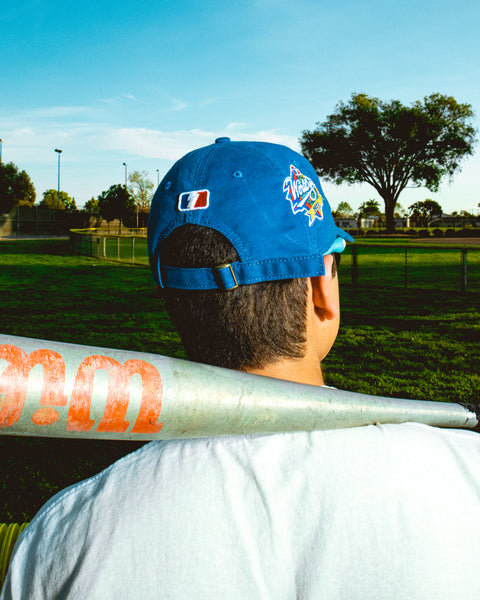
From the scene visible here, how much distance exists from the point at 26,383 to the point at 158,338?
6.97 meters

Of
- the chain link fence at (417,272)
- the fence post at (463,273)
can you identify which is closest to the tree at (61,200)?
the chain link fence at (417,272)

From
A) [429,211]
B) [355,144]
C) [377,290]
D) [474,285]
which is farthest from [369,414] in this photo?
[429,211]

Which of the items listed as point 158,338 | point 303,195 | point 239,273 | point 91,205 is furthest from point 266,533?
point 91,205

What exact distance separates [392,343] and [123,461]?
6660 millimetres

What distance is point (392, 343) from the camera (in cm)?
713

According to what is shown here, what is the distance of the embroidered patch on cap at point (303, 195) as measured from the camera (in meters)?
1.19

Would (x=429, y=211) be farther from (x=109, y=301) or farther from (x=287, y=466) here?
(x=287, y=466)

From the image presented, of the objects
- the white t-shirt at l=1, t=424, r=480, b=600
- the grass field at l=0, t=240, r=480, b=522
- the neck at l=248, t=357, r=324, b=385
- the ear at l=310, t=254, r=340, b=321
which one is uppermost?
the ear at l=310, t=254, r=340, b=321

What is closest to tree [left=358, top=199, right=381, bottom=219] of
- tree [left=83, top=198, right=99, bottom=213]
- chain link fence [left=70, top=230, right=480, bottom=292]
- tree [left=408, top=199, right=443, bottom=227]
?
tree [left=408, top=199, right=443, bottom=227]

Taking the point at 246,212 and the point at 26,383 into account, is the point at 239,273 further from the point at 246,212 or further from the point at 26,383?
the point at 26,383

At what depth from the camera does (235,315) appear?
1.12m

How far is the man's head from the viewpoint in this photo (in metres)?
1.12

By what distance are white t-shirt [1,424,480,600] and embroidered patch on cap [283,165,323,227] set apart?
58 cm

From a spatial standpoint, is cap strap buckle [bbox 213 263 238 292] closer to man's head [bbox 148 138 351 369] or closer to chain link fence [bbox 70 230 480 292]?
man's head [bbox 148 138 351 369]
